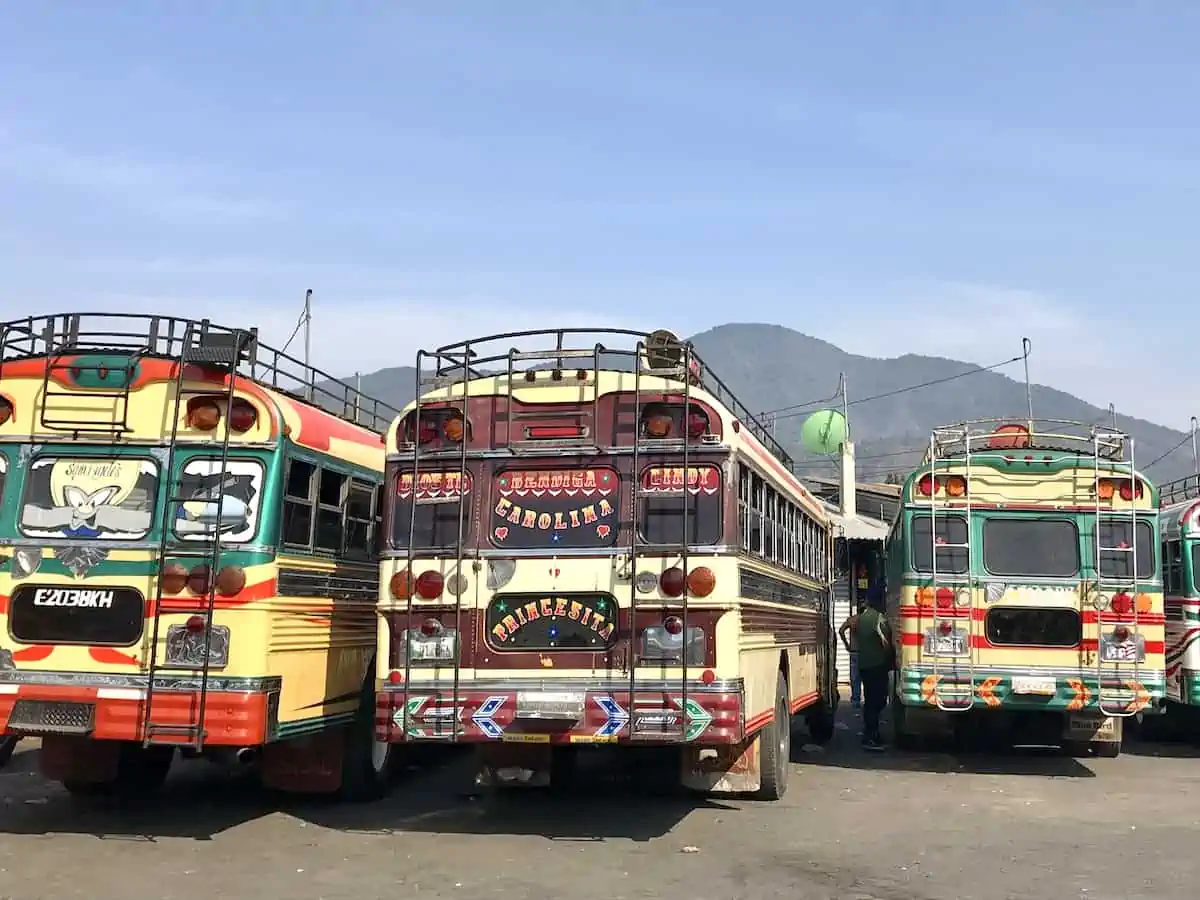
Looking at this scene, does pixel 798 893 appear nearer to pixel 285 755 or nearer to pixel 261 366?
pixel 285 755

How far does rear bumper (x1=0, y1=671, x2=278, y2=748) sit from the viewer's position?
29.6 ft

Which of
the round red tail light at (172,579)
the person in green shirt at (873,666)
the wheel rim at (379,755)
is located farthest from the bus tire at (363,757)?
the person in green shirt at (873,666)

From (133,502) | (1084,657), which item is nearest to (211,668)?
(133,502)

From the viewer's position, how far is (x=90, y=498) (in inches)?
Result: 375

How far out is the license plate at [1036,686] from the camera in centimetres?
1304

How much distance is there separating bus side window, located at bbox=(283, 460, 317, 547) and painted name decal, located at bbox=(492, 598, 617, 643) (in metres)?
1.71

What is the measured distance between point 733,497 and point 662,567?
2.45 feet

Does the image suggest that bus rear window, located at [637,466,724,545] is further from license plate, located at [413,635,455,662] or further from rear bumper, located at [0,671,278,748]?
rear bumper, located at [0,671,278,748]

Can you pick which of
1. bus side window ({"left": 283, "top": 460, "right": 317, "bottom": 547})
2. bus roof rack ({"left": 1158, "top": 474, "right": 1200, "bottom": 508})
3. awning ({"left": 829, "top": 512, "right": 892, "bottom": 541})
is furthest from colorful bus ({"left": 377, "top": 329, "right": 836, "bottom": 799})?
awning ({"left": 829, "top": 512, "right": 892, "bottom": 541})

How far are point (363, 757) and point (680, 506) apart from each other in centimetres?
386

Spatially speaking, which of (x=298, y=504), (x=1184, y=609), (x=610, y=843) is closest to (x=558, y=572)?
(x=610, y=843)

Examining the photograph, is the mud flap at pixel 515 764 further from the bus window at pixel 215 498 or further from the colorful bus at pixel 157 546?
the bus window at pixel 215 498

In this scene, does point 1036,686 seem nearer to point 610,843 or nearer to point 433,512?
point 610,843

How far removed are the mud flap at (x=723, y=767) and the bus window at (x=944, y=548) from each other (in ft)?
12.2
